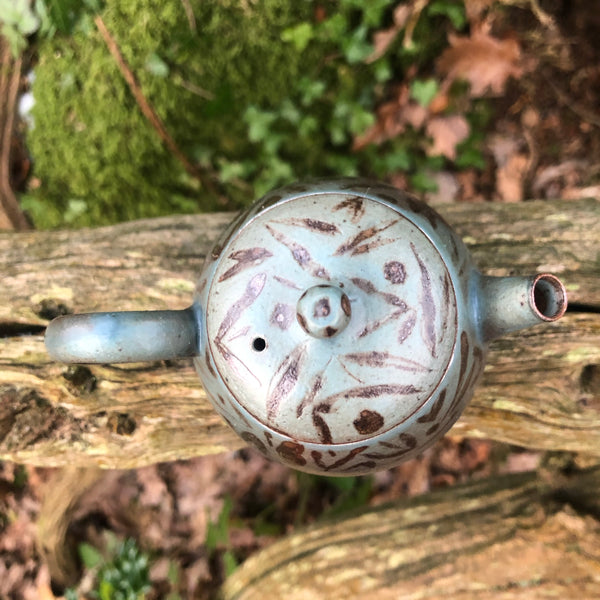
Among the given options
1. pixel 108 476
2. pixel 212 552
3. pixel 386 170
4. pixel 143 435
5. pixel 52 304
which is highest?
pixel 386 170

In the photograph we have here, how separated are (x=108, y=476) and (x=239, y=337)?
1.64 m

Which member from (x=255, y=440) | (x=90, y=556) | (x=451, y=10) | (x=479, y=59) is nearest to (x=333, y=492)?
(x=90, y=556)

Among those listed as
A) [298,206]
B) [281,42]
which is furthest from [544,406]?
[281,42]

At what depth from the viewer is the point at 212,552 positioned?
93.0 inches

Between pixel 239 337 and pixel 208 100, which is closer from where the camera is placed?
pixel 239 337

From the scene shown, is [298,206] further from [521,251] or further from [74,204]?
[74,204]

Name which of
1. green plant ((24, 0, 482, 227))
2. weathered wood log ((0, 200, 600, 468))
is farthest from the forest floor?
weathered wood log ((0, 200, 600, 468))

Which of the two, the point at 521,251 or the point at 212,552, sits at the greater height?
the point at 521,251

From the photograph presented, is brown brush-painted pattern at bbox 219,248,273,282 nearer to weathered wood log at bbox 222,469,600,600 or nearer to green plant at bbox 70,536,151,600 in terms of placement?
weathered wood log at bbox 222,469,600,600

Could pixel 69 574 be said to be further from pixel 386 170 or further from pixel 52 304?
pixel 386 170

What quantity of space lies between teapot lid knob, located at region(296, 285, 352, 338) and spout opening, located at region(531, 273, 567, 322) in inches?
12.4

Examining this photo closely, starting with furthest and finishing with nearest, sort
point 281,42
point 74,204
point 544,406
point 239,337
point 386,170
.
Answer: point 386,170 → point 74,204 → point 281,42 → point 544,406 → point 239,337

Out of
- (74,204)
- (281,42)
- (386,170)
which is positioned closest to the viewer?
(281,42)

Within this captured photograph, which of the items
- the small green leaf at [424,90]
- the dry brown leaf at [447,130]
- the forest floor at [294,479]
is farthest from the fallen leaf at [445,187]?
the small green leaf at [424,90]
